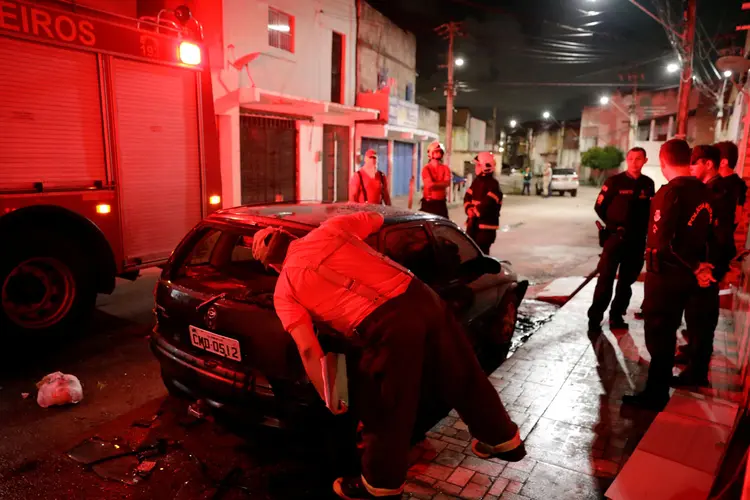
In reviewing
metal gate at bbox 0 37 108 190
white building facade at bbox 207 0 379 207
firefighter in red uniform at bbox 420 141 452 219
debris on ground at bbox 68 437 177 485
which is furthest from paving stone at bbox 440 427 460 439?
white building facade at bbox 207 0 379 207

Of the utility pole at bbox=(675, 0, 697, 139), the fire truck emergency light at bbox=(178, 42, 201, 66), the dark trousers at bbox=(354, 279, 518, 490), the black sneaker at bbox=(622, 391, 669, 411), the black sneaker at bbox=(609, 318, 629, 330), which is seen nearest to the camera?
the dark trousers at bbox=(354, 279, 518, 490)

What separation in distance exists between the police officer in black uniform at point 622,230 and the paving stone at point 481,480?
3085mm

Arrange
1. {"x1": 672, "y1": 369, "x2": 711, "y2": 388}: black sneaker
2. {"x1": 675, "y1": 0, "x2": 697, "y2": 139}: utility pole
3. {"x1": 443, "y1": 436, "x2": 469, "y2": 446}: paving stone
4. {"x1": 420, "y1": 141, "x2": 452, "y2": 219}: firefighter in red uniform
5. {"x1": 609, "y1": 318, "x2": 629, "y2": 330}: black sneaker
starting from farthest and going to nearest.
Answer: {"x1": 675, "y1": 0, "x2": 697, "y2": 139}: utility pole → {"x1": 420, "y1": 141, "x2": 452, "y2": 219}: firefighter in red uniform → {"x1": 609, "y1": 318, "x2": 629, "y2": 330}: black sneaker → {"x1": 672, "y1": 369, "x2": 711, "y2": 388}: black sneaker → {"x1": 443, "y1": 436, "x2": 469, "y2": 446}: paving stone

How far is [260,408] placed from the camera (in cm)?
286

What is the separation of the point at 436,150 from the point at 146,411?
549 cm

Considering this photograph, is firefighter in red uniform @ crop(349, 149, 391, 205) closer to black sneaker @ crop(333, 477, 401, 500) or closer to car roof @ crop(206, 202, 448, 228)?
car roof @ crop(206, 202, 448, 228)

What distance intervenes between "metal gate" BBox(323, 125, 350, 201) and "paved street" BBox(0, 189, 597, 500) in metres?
11.6

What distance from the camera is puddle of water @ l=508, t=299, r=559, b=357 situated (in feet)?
19.0

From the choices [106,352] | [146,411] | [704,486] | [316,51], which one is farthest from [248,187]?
[704,486]

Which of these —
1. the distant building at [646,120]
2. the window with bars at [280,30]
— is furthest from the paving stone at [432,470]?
the distant building at [646,120]

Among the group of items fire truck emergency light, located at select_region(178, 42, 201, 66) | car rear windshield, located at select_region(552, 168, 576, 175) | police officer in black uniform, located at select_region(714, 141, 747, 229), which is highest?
fire truck emergency light, located at select_region(178, 42, 201, 66)

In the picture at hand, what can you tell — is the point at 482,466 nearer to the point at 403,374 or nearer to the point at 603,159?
the point at 403,374

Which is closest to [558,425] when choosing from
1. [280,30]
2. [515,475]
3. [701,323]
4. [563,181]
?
[515,475]

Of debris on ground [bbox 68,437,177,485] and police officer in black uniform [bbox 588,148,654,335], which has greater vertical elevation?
police officer in black uniform [bbox 588,148,654,335]
